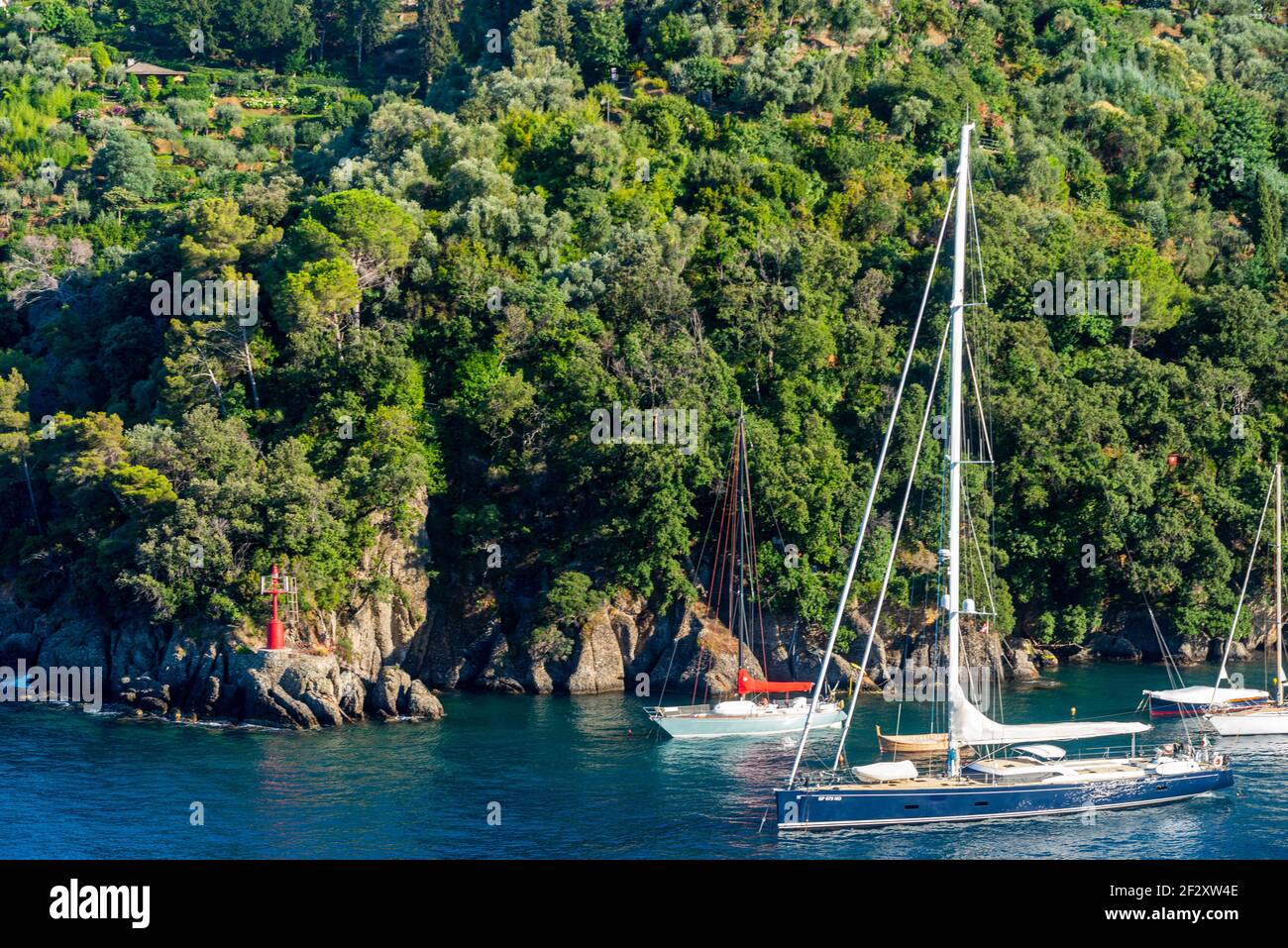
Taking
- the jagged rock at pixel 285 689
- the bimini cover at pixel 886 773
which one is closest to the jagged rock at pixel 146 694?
the jagged rock at pixel 285 689

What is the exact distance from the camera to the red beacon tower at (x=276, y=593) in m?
74.4

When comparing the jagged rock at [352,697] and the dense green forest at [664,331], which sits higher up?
the dense green forest at [664,331]

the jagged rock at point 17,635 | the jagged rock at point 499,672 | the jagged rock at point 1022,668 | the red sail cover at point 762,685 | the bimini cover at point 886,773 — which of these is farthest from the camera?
the jagged rock at point 1022,668

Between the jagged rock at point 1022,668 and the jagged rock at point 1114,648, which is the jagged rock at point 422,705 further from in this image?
the jagged rock at point 1114,648

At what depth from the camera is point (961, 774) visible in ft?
186

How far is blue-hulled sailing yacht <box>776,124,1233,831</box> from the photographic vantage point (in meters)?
54.0

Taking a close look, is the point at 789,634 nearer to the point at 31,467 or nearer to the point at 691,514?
the point at 691,514

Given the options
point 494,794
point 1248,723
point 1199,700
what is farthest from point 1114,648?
point 494,794

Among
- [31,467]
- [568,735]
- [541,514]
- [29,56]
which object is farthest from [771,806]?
[29,56]

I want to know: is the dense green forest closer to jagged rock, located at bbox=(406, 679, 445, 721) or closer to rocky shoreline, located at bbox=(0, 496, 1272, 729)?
rocky shoreline, located at bbox=(0, 496, 1272, 729)

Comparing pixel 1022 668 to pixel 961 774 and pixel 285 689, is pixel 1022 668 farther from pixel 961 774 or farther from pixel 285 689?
pixel 285 689

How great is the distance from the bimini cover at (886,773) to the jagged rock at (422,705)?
24270mm

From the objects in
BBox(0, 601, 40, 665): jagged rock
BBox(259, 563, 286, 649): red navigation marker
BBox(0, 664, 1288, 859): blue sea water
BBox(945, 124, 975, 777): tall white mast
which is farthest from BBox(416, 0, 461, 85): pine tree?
BBox(945, 124, 975, 777): tall white mast

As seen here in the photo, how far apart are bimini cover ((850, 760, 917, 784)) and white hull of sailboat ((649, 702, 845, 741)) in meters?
15.8
